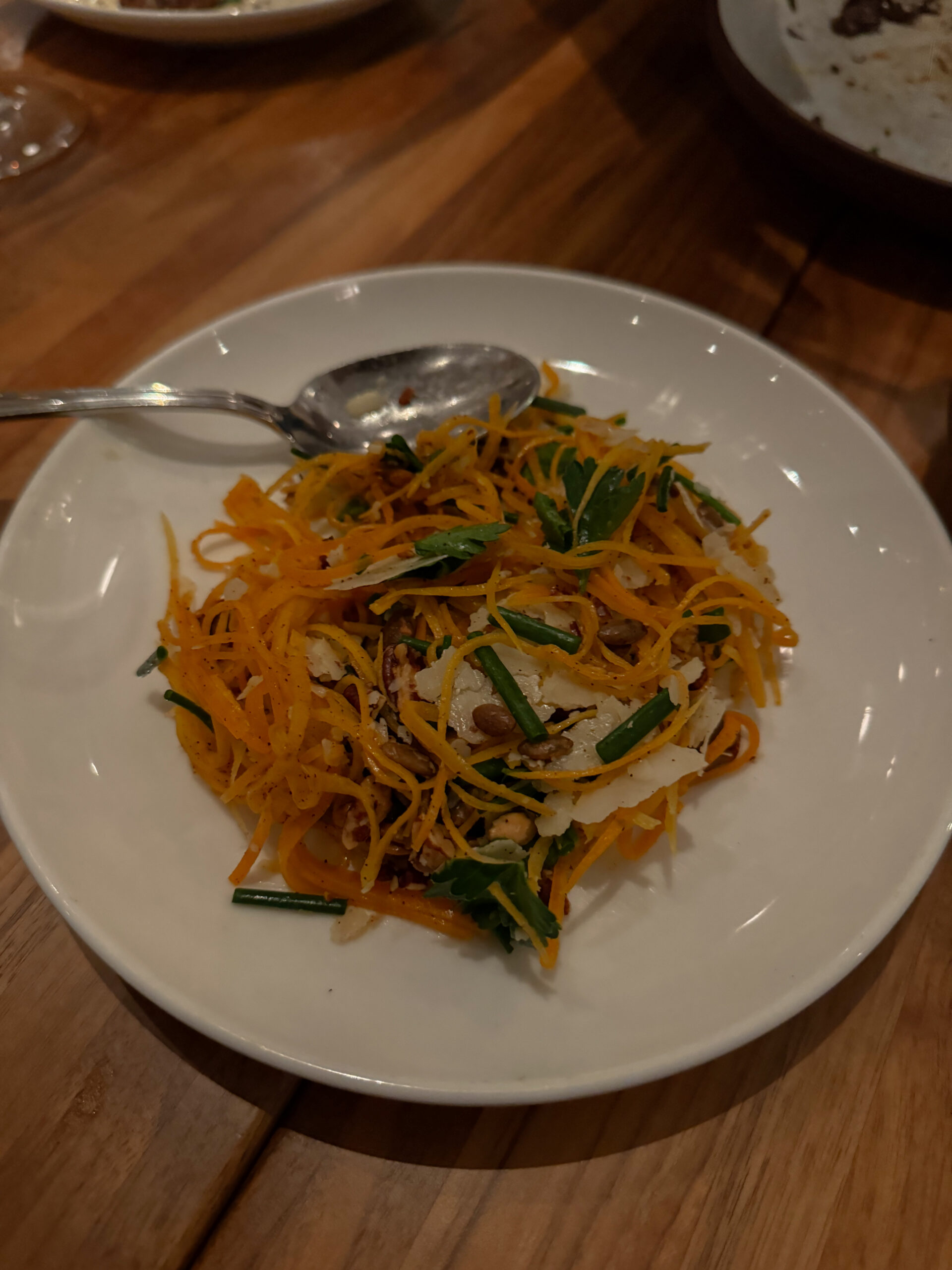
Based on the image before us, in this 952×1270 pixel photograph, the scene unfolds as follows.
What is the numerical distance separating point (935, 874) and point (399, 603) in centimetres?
109

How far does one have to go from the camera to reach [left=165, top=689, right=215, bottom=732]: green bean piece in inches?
50.3

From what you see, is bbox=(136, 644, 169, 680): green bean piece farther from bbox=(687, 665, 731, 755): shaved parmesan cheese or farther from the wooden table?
bbox=(687, 665, 731, 755): shaved parmesan cheese

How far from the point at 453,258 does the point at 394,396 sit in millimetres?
679

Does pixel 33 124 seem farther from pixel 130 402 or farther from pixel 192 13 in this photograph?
pixel 130 402

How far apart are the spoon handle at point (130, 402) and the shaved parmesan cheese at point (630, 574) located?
78 centimetres

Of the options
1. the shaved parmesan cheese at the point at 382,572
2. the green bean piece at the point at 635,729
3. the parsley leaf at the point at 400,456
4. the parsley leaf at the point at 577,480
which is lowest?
the green bean piece at the point at 635,729

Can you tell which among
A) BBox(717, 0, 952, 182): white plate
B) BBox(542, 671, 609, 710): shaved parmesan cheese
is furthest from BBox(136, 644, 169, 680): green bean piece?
BBox(717, 0, 952, 182): white plate

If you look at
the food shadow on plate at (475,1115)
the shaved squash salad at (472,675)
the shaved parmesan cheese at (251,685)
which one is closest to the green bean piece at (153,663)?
the shaved squash salad at (472,675)

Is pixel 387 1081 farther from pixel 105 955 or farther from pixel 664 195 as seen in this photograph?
pixel 664 195

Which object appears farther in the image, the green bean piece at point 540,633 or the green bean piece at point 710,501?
the green bean piece at point 710,501

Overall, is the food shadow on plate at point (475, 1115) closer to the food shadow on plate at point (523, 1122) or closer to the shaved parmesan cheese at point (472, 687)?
the food shadow on plate at point (523, 1122)

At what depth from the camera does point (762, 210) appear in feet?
7.34

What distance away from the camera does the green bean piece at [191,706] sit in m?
1.28

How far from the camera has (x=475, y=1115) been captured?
3.63 ft
